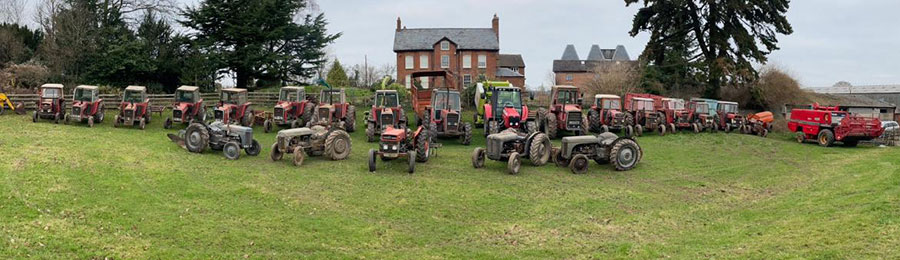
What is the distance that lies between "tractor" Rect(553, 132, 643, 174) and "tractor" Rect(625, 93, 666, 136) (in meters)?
9.71

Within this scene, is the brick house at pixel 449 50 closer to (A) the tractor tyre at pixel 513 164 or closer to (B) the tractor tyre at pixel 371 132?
(B) the tractor tyre at pixel 371 132

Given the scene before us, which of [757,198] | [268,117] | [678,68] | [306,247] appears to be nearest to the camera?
[306,247]

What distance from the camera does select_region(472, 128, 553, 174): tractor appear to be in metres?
15.9

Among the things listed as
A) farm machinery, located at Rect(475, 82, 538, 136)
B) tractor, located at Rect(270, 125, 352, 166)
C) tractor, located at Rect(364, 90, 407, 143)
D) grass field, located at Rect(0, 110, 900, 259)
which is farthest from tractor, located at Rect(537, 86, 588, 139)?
tractor, located at Rect(270, 125, 352, 166)

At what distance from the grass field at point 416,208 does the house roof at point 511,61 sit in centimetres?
5631

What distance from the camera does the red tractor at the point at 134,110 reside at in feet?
75.2

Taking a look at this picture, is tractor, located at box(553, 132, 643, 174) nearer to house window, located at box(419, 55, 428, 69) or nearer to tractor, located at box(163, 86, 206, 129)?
tractor, located at box(163, 86, 206, 129)

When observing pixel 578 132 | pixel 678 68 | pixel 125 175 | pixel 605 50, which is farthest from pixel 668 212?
pixel 605 50

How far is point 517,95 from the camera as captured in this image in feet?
75.4

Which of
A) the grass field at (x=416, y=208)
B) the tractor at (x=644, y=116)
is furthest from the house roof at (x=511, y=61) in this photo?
the grass field at (x=416, y=208)

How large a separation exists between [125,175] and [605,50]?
79.1 m

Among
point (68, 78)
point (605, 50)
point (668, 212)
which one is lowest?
point (668, 212)

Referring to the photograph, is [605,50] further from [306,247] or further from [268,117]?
[306,247]

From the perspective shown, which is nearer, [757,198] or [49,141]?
[757,198]
